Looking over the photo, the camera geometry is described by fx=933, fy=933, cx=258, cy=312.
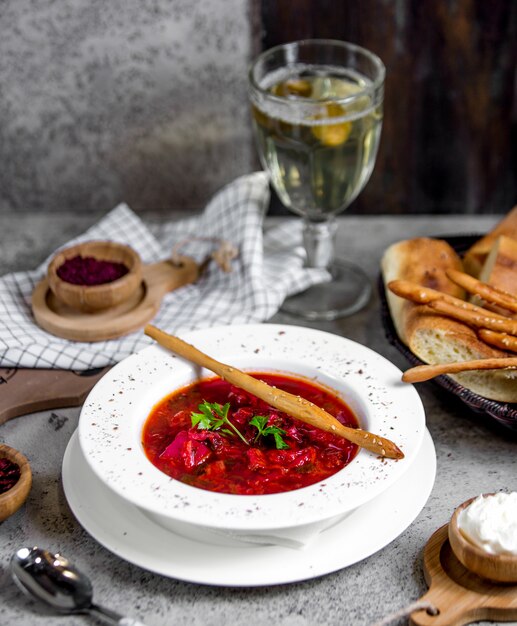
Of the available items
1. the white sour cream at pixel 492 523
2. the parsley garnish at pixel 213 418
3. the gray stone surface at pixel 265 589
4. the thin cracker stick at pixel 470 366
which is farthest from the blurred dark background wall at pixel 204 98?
the white sour cream at pixel 492 523

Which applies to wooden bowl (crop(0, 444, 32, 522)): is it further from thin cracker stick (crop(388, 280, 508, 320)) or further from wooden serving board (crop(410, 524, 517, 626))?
thin cracker stick (crop(388, 280, 508, 320))

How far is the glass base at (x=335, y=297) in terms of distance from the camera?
2256 millimetres

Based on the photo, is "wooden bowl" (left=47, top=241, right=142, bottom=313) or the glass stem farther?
the glass stem

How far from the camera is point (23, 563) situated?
1442 mm

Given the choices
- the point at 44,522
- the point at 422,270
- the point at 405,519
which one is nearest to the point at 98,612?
the point at 44,522

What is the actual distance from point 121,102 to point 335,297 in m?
0.80

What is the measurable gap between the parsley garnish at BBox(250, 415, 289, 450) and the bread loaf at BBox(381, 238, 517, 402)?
411 millimetres

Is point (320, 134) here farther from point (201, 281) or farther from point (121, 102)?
point (121, 102)

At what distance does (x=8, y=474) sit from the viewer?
5.27 ft

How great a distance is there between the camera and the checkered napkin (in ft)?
6.55

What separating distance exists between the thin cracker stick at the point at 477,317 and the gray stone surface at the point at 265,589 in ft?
0.65

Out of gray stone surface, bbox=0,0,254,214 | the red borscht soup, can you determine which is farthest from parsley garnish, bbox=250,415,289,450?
gray stone surface, bbox=0,0,254,214

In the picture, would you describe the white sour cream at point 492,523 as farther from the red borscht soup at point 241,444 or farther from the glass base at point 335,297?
the glass base at point 335,297

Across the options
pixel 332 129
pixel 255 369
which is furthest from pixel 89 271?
pixel 332 129
